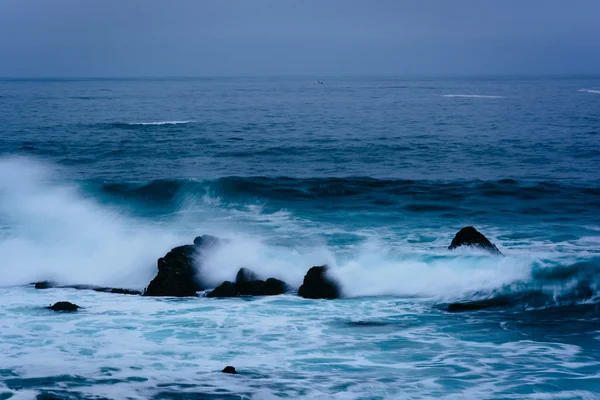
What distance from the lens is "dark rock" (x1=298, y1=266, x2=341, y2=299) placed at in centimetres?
1354

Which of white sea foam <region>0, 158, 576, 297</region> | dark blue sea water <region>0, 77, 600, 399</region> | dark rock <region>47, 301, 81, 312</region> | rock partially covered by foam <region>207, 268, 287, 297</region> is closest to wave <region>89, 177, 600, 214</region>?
dark blue sea water <region>0, 77, 600, 399</region>

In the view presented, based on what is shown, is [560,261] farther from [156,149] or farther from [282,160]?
[156,149]

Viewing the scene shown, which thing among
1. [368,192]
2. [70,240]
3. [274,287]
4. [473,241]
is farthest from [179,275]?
[368,192]

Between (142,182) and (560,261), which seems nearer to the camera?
(560,261)

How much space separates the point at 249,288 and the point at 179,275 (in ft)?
5.03

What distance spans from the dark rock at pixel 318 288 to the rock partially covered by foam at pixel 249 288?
1.75 ft

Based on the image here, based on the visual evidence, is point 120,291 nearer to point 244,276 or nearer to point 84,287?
point 84,287

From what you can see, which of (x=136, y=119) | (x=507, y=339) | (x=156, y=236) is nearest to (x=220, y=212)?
(x=156, y=236)

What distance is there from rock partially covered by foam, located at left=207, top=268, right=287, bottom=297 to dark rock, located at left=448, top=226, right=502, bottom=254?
14.4 ft

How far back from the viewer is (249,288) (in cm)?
1381

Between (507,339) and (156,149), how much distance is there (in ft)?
89.2

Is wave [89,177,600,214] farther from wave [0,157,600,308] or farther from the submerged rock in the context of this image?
the submerged rock

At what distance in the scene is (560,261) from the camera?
14.8 m

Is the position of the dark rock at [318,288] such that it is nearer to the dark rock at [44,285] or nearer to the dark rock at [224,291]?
the dark rock at [224,291]
